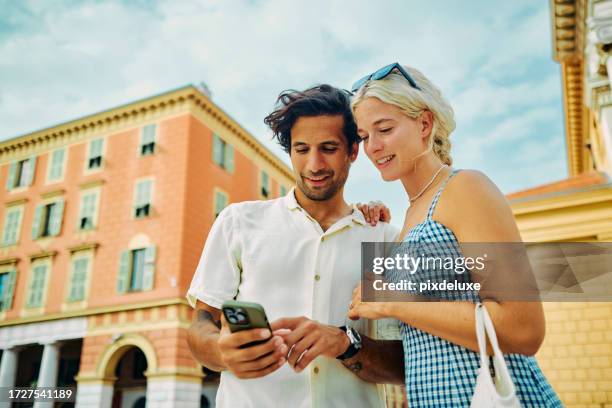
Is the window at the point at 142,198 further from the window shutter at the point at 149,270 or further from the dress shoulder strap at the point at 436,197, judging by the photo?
the dress shoulder strap at the point at 436,197

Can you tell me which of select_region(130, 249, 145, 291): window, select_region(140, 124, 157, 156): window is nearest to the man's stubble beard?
select_region(130, 249, 145, 291): window

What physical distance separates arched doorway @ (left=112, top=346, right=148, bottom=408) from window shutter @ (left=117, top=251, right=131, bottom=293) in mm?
2203

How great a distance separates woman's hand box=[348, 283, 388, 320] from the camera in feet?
5.82

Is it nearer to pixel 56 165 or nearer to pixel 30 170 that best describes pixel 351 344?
pixel 56 165

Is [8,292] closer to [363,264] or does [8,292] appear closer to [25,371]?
[25,371]

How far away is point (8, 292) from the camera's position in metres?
21.2

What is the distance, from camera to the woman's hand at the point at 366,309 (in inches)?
69.8

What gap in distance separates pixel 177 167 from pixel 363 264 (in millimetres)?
18004

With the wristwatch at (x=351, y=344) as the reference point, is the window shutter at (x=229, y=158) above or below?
above

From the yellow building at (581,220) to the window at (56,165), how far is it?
18.7 meters

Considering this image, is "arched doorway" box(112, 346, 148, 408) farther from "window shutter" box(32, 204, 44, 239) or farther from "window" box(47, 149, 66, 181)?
"window" box(47, 149, 66, 181)

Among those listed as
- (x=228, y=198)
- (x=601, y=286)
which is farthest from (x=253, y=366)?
(x=228, y=198)

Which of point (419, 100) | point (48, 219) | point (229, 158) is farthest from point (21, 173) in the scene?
point (419, 100)

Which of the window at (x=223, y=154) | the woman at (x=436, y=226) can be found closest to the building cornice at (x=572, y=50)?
the woman at (x=436, y=226)
